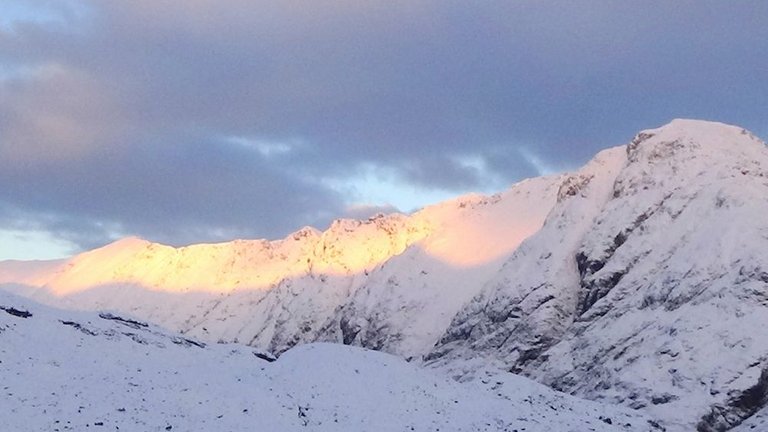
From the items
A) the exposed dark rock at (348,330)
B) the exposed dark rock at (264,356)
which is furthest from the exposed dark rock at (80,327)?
the exposed dark rock at (348,330)

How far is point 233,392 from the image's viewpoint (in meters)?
41.1

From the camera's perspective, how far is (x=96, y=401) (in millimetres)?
37500

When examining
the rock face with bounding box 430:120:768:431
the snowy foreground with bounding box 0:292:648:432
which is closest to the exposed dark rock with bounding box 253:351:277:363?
the snowy foreground with bounding box 0:292:648:432

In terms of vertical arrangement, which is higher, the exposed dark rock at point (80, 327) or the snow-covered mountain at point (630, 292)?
the snow-covered mountain at point (630, 292)

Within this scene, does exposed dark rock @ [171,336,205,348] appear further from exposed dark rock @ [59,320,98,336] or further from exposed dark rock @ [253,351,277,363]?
exposed dark rock @ [59,320,98,336]

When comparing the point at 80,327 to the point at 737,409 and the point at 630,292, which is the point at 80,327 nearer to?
the point at 737,409

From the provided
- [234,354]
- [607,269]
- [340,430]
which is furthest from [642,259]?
[340,430]

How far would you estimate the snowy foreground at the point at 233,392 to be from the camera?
36.8 metres

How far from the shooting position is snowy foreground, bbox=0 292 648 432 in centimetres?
3684

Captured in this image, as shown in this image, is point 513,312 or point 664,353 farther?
point 513,312

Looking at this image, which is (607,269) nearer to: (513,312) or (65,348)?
(513,312)

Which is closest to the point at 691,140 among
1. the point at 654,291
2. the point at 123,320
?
the point at 654,291

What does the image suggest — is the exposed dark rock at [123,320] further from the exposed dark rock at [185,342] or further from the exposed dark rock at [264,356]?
the exposed dark rock at [264,356]

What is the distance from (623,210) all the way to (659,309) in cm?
2764
